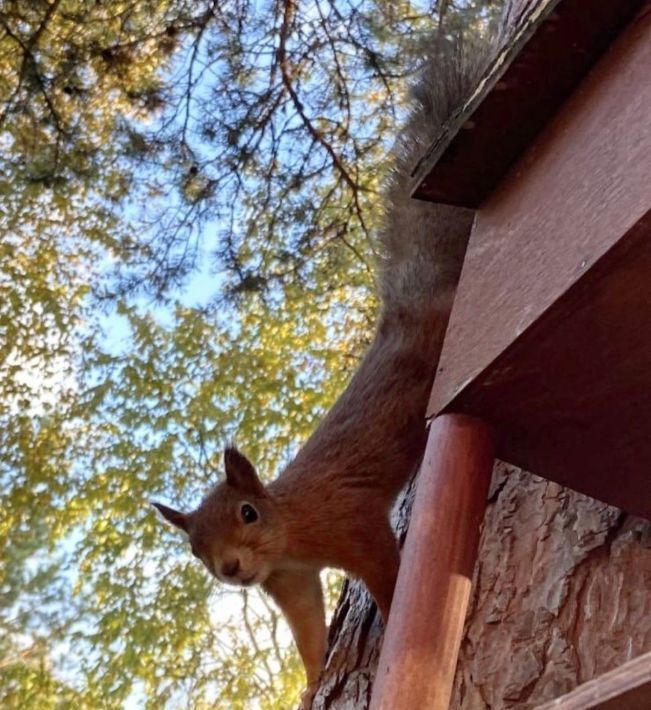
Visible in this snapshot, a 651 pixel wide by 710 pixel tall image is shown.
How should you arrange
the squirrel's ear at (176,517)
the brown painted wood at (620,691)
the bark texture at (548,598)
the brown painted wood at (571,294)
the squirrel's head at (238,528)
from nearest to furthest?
the brown painted wood at (620,691) → the brown painted wood at (571,294) → the bark texture at (548,598) → the squirrel's head at (238,528) → the squirrel's ear at (176,517)

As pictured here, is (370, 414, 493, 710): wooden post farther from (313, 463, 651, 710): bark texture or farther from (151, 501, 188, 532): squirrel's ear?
(151, 501, 188, 532): squirrel's ear

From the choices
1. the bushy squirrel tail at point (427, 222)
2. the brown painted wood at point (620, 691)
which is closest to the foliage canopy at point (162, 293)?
the bushy squirrel tail at point (427, 222)

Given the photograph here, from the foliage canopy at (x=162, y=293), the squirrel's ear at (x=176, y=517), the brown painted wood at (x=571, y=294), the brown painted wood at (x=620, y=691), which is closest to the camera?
the brown painted wood at (x=620, y=691)

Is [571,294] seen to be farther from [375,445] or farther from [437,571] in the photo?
[375,445]

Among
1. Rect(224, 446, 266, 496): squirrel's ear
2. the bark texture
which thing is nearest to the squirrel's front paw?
the bark texture

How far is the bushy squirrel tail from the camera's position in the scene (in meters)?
1.68

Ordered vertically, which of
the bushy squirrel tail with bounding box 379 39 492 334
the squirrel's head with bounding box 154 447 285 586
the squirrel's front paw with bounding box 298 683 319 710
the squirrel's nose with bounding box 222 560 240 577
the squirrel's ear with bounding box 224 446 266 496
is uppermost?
the bushy squirrel tail with bounding box 379 39 492 334

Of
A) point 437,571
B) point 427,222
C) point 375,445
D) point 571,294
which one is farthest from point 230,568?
point 571,294

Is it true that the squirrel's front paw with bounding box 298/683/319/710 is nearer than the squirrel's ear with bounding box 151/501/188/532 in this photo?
Yes

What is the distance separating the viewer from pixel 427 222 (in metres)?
1.77

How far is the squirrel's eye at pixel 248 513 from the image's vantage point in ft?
5.90

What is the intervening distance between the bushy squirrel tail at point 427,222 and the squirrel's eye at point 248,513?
37 centimetres

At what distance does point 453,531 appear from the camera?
2.69 ft

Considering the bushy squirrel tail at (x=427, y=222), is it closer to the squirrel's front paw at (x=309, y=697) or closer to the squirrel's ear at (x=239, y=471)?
the squirrel's ear at (x=239, y=471)
